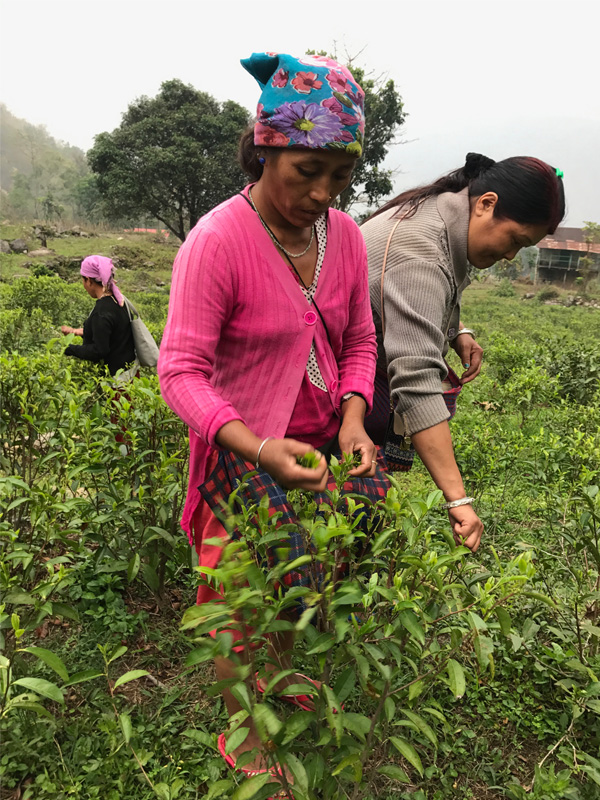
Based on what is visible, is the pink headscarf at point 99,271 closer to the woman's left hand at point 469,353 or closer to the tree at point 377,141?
the woman's left hand at point 469,353

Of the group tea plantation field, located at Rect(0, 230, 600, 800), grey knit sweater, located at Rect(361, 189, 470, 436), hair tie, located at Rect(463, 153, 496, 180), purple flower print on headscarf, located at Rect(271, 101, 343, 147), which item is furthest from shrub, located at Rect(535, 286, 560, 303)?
purple flower print on headscarf, located at Rect(271, 101, 343, 147)

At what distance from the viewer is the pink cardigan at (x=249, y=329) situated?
1305 mm

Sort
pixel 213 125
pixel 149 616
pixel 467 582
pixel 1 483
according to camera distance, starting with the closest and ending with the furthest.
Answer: pixel 467 582 < pixel 1 483 < pixel 149 616 < pixel 213 125

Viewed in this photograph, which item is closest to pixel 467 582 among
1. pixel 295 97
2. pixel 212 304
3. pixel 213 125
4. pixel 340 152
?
pixel 212 304

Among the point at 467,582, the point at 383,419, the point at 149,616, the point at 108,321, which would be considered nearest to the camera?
the point at 467,582

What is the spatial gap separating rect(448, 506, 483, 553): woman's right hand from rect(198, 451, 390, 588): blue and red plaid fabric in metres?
0.22

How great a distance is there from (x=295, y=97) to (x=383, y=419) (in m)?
1.08

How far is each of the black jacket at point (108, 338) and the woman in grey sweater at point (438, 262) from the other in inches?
82.4

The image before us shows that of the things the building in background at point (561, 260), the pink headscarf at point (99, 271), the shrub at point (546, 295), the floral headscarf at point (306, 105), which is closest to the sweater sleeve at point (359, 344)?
the floral headscarf at point (306, 105)

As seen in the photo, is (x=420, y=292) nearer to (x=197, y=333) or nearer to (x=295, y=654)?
(x=197, y=333)

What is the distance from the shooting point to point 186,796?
169 centimetres

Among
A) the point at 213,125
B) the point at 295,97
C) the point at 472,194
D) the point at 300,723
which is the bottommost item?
the point at 300,723

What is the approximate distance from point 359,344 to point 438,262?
343mm

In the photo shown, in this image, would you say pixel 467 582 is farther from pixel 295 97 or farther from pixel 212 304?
pixel 295 97
